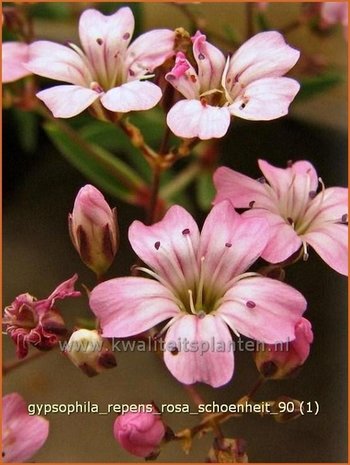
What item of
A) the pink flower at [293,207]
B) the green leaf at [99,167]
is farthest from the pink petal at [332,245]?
the green leaf at [99,167]

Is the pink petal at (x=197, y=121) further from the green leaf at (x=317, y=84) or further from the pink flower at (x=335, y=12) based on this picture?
the green leaf at (x=317, y=84)

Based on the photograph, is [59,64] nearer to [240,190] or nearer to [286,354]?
[240,190]

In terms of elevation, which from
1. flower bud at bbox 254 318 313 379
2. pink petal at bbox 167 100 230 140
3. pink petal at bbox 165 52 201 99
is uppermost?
pink petal at bbox 165 52 201 99

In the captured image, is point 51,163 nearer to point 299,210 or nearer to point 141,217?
point 141,217

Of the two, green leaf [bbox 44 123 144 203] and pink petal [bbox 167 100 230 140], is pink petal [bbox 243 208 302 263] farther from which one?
green leaf [bbox 44 123 144 203]

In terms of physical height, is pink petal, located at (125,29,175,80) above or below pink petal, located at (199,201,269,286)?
above

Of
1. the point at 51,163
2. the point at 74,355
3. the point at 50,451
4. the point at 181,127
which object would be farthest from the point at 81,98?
the point at 51,163

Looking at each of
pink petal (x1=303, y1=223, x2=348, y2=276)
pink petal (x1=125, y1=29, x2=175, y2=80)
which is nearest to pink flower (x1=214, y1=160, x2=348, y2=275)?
pink petal (x1=303, y1=223, x2=348, y2=276)

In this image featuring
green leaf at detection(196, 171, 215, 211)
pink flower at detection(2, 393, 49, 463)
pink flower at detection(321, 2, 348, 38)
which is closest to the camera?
pink flower at detection(2, 393, 49, 463)
